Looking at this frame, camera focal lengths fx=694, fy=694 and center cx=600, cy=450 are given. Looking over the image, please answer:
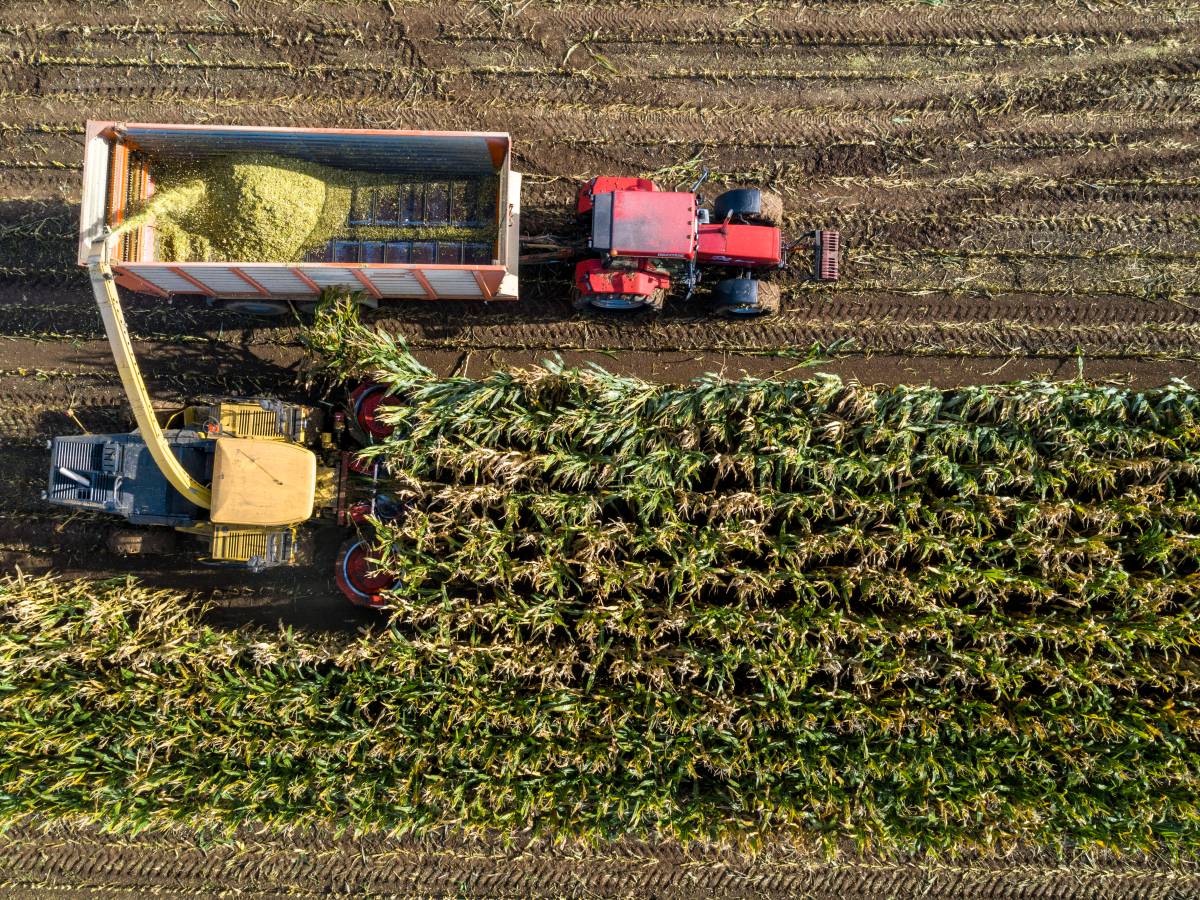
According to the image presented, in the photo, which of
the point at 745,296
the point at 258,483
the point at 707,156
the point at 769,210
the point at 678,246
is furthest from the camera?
the point at 707,156

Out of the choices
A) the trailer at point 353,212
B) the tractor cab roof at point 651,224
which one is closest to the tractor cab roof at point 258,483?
the trailer at point 353,212

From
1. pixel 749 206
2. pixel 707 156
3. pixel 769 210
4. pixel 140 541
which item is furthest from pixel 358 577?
pixel 707 156

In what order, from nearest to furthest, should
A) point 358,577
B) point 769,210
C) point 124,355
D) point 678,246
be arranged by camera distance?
point 124,355
point 678,246
point 358,577
point 769,210

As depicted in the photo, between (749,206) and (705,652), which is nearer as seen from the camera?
(705,652)

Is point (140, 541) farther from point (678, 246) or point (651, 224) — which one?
point (678, 246)

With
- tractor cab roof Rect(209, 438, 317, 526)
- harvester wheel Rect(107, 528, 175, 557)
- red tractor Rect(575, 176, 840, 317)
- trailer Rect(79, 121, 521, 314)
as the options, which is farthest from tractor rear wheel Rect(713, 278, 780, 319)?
harvester wheel Rect(107, 528, 175, 557)

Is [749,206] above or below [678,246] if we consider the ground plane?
above
